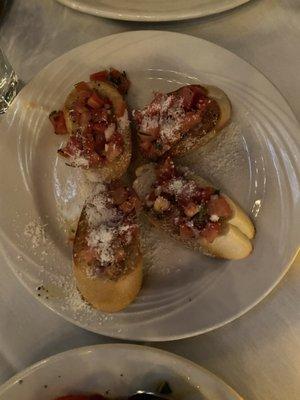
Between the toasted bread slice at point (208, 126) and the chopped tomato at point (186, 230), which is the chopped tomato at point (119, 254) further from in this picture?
the toasted bread slice at point (208, 126)

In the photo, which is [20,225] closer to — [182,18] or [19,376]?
[19,376]

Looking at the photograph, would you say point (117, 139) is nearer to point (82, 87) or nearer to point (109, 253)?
point (82, 87)

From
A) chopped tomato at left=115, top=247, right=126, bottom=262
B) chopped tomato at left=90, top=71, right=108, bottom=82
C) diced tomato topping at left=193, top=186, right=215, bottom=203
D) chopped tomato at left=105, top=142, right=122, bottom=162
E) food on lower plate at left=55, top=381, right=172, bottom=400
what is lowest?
food on lower plate at left=55, top=381, right=172, bottom=400

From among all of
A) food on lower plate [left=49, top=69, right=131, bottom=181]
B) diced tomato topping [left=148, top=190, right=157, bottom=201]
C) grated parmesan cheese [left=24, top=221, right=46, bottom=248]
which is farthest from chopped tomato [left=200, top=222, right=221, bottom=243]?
grated parmesan cheese [left=24, top=221, right=46, bottom=248]

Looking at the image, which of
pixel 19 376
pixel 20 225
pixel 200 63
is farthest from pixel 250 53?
pixel 19 376

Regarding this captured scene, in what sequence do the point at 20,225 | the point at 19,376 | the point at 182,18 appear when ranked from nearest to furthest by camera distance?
the point at 19,376 < the point at 20,225 < the point at 182,18

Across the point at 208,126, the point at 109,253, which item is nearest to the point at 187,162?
the point at 208,126

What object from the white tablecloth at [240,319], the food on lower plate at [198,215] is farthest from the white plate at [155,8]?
the food on lower plate at [198,215]

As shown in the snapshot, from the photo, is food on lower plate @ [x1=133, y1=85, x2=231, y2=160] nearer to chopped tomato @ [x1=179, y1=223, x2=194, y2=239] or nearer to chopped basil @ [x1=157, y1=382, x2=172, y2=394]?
chopped tomato @ [x1=179, y1=223, x2=194, y2=239]
